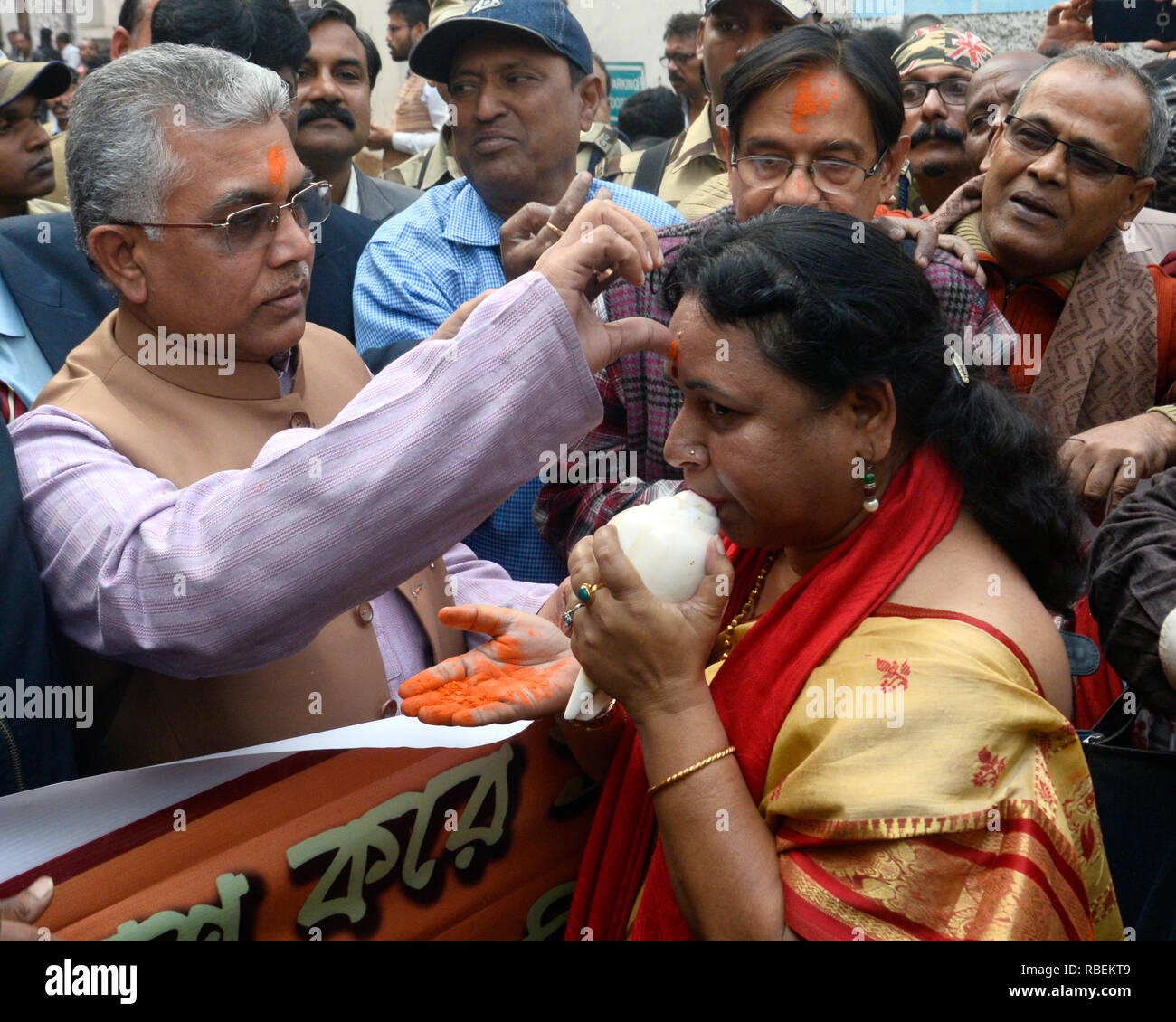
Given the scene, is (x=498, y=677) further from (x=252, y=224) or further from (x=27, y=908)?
(x=252, y=224)

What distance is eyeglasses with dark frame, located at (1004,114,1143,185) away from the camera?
3.36m

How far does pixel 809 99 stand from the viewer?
3131 mm

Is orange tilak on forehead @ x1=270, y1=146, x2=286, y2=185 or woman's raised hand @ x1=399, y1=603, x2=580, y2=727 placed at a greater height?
orange tilak on forehead @ x1=270, y1=146, x2=286, y2=185

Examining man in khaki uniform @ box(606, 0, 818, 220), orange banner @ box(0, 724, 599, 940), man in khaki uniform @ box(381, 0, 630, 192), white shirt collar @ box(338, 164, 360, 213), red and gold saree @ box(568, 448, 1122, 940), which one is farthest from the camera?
man in khaki uniform @ box(381, 0, 630, 192)

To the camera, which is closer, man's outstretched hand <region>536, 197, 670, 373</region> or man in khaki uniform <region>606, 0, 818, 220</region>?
man's outstretched hand <region>536, 197, 670, 373</region>

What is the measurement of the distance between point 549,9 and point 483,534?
5.93 feet

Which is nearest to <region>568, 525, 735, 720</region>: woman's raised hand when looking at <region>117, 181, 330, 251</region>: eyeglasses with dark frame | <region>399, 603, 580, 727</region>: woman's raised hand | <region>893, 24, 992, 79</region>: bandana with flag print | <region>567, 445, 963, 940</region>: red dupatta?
<region>567, 445, 963, 940</region>: red dupatta

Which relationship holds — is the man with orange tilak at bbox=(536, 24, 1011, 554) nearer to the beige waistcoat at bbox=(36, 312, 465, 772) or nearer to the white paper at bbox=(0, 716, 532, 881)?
the beige waistcoat at bbox=(36, 312, 465, 772)

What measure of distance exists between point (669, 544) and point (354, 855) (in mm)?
802

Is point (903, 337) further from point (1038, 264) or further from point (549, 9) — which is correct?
point (549, 9)

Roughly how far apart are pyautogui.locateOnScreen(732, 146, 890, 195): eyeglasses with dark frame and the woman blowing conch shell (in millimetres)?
1026

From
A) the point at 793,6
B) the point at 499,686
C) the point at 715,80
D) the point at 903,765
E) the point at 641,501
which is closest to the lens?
the point at 903,765

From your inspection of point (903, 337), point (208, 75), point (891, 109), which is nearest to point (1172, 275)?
point (891, 109)

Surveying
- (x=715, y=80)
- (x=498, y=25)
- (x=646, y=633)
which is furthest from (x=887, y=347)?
(x=715, y=80)
